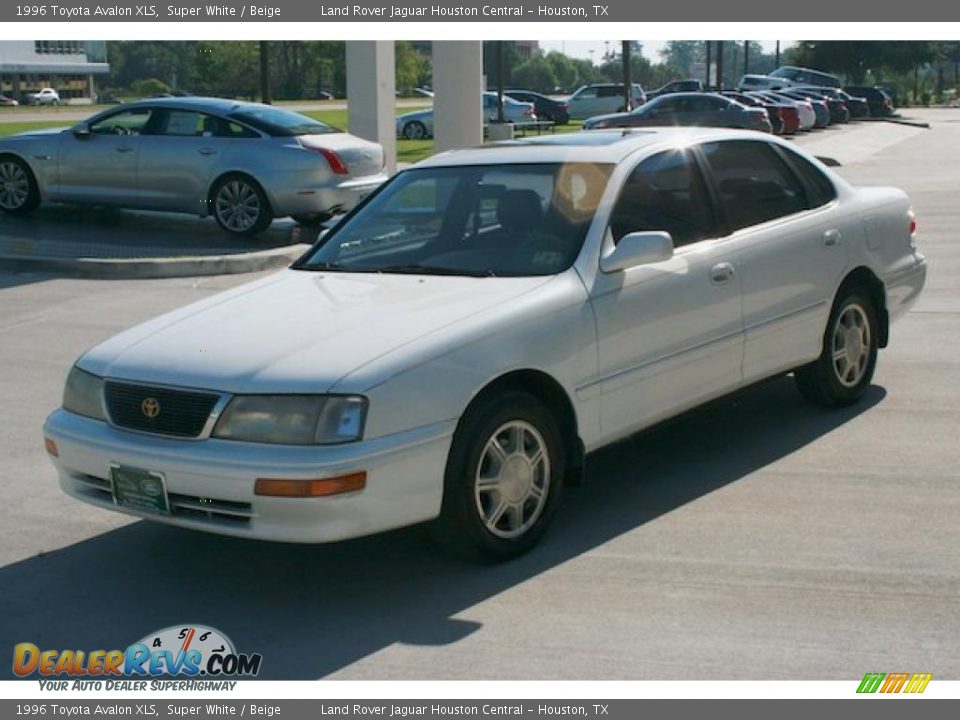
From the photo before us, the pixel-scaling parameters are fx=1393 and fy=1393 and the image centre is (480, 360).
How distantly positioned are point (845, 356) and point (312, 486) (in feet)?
12.3

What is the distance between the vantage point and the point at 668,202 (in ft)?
21.1

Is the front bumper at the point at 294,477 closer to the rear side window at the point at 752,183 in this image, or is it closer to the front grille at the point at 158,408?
the front grille at the point at 158,408

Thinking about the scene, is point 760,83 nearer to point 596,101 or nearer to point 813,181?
point 596,101

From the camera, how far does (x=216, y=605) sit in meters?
5.15

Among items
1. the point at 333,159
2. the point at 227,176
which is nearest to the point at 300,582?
the point at 333,159

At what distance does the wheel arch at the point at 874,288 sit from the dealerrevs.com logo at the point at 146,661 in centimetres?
406

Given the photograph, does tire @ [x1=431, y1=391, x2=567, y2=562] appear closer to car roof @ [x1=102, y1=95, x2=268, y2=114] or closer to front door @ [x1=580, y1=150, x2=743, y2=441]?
front door @ [x1=580, y1=150, x2=743, y2=441]

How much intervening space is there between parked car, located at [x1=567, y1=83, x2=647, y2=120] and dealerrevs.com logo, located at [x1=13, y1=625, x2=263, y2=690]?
51.7m

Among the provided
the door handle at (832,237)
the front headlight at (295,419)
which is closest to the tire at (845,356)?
the door handle at (832,237)

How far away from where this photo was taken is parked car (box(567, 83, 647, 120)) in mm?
55219

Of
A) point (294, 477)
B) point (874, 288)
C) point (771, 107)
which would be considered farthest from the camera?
point (771, 107)

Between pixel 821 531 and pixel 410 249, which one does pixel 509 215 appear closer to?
pixel 410 249

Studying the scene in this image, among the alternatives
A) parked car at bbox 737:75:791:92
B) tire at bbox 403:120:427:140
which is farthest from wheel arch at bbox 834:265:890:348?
parked car at bbox 737:75:791:92

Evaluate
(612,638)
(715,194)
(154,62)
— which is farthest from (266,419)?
(154,62)
